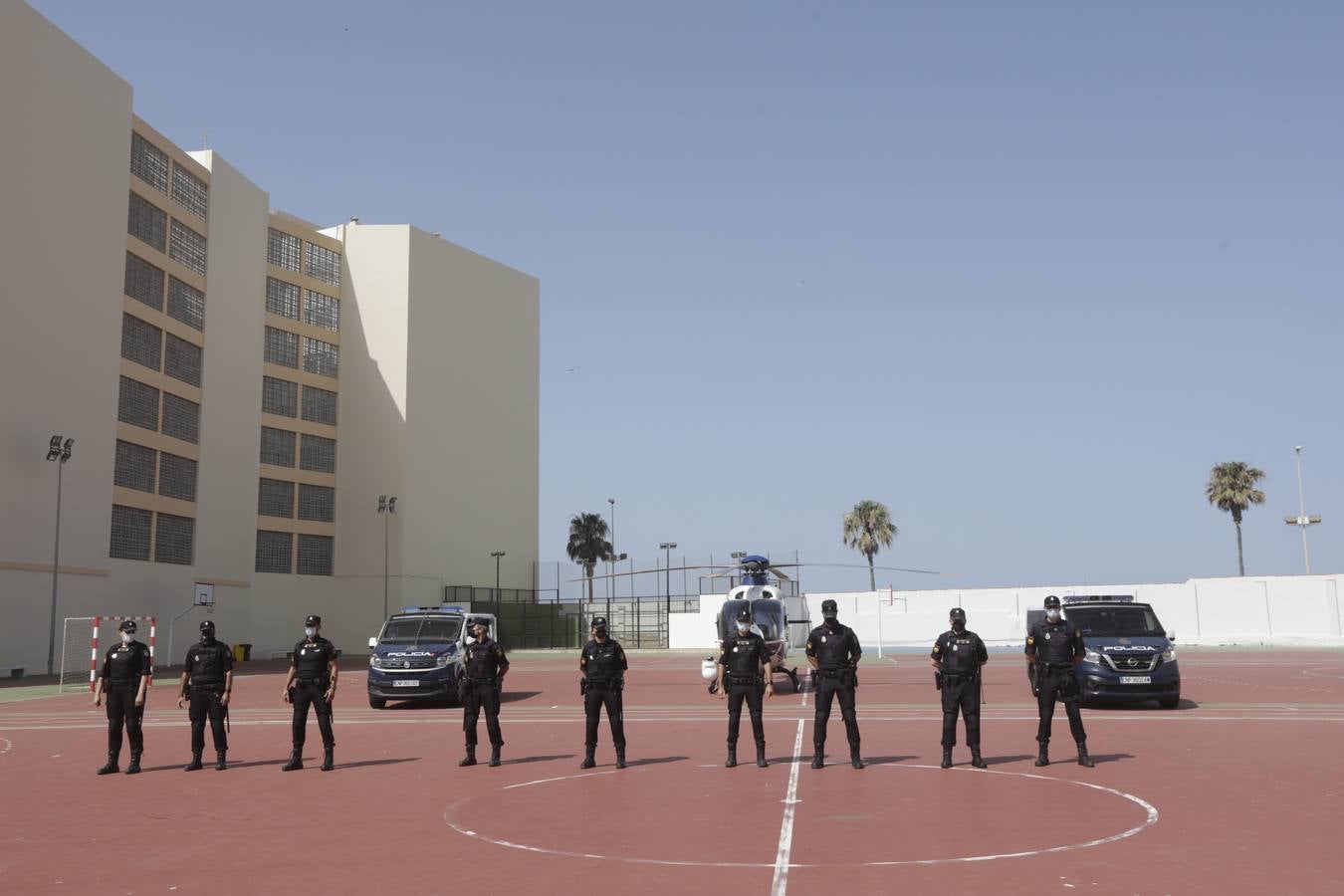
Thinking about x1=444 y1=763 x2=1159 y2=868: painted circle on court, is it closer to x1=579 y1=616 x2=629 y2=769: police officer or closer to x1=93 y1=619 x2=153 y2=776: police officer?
x1=579 y1=616 x2=629 y2=769: police officer

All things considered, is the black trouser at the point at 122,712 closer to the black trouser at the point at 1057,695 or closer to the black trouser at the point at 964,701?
the black trouser at the point at 964,701

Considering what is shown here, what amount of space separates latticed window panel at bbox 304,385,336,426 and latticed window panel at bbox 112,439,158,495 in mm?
15601

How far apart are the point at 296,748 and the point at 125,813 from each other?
355 cm

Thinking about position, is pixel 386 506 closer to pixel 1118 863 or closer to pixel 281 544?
pixel 281 544

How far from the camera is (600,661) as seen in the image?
15.3 m

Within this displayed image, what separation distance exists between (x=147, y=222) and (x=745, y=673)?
47150mm

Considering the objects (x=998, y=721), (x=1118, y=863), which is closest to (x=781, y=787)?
(x=1118, y=863)

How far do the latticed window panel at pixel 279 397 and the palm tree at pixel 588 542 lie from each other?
110 ft

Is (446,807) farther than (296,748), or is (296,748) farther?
(296,748)

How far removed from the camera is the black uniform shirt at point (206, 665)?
50.6 feet

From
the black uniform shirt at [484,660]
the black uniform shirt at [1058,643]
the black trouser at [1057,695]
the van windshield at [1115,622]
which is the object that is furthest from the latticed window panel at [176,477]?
the black trouser at [1057,695]

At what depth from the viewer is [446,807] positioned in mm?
12164

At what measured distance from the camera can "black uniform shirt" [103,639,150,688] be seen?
15.2m

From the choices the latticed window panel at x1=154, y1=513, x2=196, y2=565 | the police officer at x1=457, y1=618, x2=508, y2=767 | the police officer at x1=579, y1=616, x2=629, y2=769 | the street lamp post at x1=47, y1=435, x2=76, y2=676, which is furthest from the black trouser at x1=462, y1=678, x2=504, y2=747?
the latticed window panel at x1=154, y1=513, x2=196, y2=565
